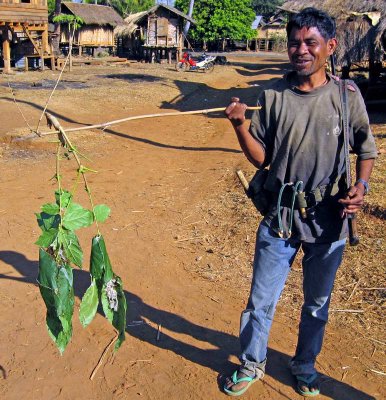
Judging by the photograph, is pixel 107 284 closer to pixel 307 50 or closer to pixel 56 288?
pixel 56 288

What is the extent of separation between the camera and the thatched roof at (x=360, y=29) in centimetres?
1215

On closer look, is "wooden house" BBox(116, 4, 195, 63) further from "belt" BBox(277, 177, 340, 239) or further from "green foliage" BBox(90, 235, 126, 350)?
"green foliage" BBox(90, 235, 126, 350)

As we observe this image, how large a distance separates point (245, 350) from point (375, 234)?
107 inches

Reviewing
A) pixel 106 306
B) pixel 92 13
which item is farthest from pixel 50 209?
pixel 92 13

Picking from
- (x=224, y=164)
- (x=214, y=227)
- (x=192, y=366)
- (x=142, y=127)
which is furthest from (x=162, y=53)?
(x=192, y=366)

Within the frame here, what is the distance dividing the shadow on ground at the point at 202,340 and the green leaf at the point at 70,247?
125 centimetres

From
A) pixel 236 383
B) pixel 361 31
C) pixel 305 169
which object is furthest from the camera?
pixel 361 31

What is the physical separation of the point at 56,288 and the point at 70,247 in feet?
0.67

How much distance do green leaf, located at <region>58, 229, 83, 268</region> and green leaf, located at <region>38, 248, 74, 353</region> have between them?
0.06m

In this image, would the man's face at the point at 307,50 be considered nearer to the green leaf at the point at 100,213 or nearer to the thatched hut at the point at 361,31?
the green leaf at the point at 100,213

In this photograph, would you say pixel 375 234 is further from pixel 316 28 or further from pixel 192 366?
pixel 316 28

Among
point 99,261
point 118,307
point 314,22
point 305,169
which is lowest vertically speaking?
point 118,307

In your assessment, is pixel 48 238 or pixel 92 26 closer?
pixel 48 238

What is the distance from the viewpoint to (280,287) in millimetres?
2998
